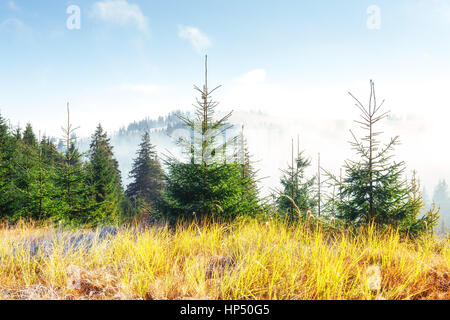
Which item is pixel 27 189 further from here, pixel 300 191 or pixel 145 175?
pixel 300 191

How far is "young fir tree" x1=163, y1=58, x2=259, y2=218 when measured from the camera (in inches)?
232

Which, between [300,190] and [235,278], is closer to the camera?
[235,278]

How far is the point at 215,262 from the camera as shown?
2.87 metres

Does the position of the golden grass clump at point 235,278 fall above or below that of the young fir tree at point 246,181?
below

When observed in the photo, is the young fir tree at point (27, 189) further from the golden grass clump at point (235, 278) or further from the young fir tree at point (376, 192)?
the young fir tree at point (376, 192)

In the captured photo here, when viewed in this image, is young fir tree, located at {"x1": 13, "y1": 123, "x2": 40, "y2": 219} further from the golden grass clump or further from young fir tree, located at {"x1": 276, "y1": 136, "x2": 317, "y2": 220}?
young fir tree, located at {"x1": 276, "y1": 136, "x2": 317, "y2": 220}

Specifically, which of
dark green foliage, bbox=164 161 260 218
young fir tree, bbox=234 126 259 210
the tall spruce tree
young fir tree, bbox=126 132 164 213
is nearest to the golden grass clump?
dark green foliage, bbox=164 161 260 218

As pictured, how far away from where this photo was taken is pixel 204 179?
592 centimetres

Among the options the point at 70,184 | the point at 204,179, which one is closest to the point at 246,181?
the point at 204,179

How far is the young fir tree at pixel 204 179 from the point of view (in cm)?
590

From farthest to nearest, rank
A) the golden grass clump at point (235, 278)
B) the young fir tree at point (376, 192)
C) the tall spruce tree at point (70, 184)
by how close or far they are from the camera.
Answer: the tall spruce tree at point (70, 184)
the young fir tree at point (376, 192)
the golden grass clump at point (235, 278)

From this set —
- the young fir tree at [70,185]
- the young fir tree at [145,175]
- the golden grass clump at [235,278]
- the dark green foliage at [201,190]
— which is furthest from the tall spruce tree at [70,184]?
the young fir tree at [145,175]
